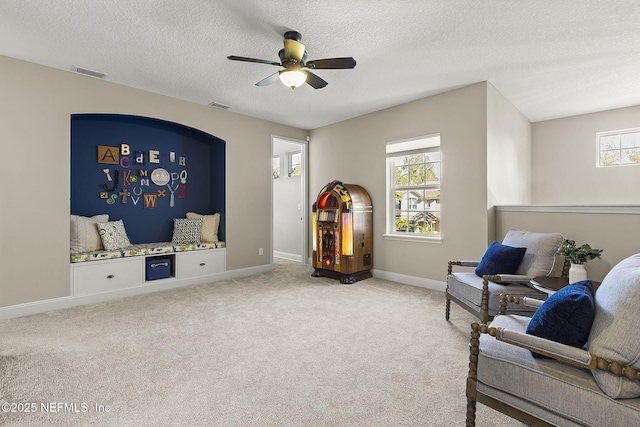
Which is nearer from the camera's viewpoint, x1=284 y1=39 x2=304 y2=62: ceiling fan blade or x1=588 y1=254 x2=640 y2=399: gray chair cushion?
x1=588 y1=254 x2=640 y2=399: gray chair cushion

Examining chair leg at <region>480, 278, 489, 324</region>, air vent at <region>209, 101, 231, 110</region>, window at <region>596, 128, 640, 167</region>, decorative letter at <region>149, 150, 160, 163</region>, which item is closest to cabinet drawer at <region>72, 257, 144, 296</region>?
decorative letter at <region>149, 150, 160, 163</region>

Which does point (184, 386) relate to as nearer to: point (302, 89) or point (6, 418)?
point (6, 418)

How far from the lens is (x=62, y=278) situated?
11.9 feet

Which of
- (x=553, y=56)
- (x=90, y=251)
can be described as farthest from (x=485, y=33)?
(x=90, y=251)

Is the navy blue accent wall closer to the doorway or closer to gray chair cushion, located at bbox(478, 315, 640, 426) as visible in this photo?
the doorway

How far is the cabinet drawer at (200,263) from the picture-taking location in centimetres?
461

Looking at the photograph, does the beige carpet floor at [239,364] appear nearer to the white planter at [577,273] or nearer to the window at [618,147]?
the white planter at [577,273]

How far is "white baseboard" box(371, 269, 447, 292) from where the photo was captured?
430cm

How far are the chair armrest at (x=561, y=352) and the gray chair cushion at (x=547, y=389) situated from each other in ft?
0.25

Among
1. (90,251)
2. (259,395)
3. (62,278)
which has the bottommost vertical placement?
(259,395)

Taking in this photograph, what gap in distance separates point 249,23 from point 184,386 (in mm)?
2810

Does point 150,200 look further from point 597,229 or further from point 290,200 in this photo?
point 597,229

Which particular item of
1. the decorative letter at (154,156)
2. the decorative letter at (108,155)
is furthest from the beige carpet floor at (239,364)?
the decorative letter at (154,156)

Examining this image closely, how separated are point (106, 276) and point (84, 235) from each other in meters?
0.58
